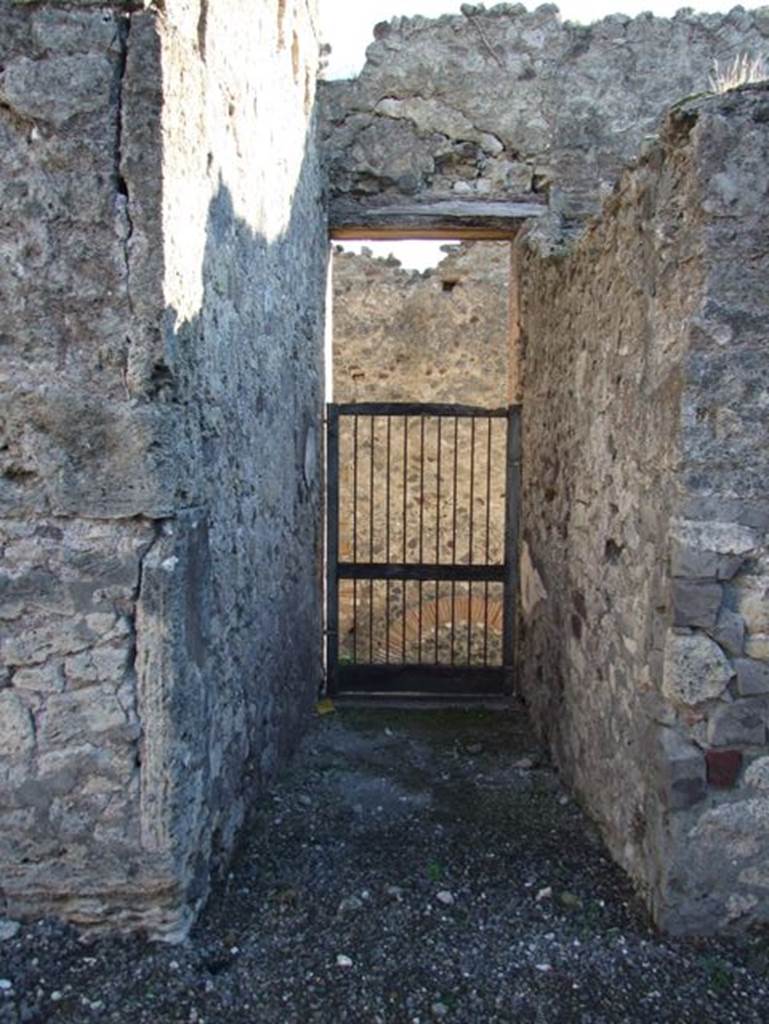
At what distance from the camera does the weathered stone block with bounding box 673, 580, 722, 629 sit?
2.46 meters

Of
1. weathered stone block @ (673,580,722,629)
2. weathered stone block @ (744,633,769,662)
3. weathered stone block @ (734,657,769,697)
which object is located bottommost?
weathered stone block @ (734,657,769,697)

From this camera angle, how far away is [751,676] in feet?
8.14

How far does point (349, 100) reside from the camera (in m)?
4.96

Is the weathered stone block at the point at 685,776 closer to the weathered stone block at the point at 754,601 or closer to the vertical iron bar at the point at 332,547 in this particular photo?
the weathered stone block at the point at 754,601

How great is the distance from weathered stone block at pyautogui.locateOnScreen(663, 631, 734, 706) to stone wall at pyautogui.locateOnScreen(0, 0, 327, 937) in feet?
5.06

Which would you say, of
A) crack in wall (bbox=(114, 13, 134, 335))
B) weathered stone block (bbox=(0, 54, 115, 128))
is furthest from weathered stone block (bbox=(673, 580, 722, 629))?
weathered stone block (bbox=(0, 54, 115, 128))

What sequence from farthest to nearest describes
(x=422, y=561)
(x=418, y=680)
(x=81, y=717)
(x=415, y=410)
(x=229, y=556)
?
1. (x=422, y=561)
2. (x=418, y=680)
3. (x=415, y=410)
4. (x=229, y=556)
5. (x=81, y=717)

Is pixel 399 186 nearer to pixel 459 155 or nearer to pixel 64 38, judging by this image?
pixel 459 155

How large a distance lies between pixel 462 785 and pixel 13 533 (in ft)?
8.21

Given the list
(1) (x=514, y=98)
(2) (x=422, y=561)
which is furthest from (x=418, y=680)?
(1) (x=514, y=98)

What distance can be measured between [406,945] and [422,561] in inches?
145

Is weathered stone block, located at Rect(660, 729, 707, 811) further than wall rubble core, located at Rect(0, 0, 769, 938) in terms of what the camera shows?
Yes

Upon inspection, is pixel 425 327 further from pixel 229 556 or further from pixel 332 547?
pixel 229 556

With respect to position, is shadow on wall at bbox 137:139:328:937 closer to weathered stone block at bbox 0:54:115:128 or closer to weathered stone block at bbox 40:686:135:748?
weathered stone block at bbox 40:686:135:748
